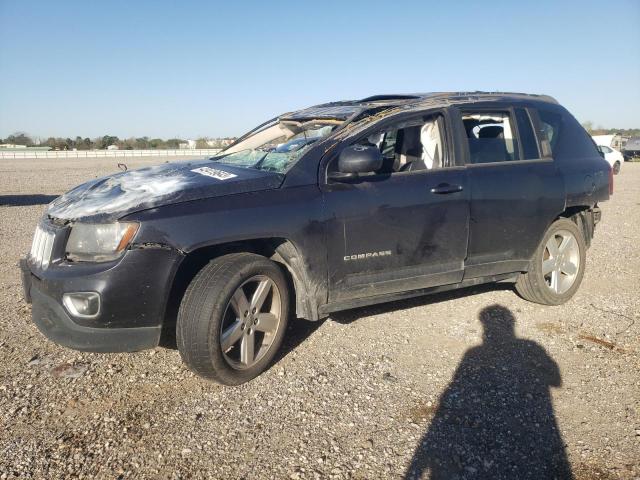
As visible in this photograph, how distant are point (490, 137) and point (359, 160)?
162cm

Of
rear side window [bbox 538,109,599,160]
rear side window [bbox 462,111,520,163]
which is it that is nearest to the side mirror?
rear side window [bbox 462,111,520,163]

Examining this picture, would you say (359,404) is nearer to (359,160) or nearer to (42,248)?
(359,160)

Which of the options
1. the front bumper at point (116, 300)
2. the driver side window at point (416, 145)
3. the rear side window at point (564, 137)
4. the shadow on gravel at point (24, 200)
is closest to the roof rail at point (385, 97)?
the driver side window at point (416, 145)

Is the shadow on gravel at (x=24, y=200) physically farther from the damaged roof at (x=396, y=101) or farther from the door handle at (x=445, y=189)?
the door handle at (x=445, y=189)

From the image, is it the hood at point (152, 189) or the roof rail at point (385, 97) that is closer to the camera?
the hood at point (152, 189)

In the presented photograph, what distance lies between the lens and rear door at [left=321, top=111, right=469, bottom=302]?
3.46m

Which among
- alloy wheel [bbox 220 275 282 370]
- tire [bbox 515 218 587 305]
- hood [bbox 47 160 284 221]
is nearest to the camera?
hood [bbox 47 160 284 221]

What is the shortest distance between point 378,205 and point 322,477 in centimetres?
183

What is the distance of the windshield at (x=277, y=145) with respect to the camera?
3637mm

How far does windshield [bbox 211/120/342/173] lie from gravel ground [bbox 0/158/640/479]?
4.60 feet

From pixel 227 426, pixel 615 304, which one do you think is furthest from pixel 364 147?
pixel 615 304

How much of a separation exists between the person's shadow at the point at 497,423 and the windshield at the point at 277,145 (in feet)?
6.14

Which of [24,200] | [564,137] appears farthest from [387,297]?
[24,200]

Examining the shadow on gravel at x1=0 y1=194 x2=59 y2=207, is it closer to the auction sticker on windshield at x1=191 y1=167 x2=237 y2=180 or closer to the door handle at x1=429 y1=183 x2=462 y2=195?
the auction sticker on windshield at x1=191 y1=167 x2=237 y2=180
